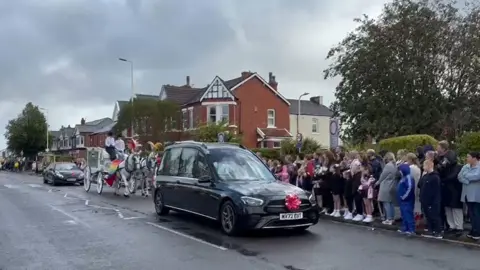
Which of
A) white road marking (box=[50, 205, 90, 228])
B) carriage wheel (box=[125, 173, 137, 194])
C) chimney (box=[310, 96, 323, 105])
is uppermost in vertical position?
chimney (box=[310, 96, 323, 105])

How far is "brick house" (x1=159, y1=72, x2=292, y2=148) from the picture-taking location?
5647 centimetres

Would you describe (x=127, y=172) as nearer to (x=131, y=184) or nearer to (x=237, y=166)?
(x=131, y=184)

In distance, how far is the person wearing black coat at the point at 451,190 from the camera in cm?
1215

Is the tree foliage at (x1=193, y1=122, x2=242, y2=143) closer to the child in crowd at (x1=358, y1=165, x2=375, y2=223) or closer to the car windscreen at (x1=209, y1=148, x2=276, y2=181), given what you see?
the child in crowd at (x1=358, y1=165, x2=375, y2=223)

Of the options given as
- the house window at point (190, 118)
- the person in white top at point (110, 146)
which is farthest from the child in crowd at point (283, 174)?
the house window at point (190, 118)

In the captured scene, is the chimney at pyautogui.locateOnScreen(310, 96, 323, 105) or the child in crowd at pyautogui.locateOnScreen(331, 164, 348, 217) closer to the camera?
the child in crowd at pyautogui.locateOnScreen(331, 164, 348, 217)

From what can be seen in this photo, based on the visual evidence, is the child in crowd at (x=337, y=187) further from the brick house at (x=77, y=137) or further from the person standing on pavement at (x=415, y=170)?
the brick house at (x=77, y=137)

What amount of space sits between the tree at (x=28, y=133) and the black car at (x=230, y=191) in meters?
88.3

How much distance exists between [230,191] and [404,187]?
3.77 meters

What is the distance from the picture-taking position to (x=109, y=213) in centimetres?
1661

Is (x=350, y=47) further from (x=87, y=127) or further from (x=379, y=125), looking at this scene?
(x=87, y=127)

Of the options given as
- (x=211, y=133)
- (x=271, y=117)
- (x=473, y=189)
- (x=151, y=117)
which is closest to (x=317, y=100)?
(x=271, y=117)

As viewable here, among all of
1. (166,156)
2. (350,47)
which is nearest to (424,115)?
(350,47)

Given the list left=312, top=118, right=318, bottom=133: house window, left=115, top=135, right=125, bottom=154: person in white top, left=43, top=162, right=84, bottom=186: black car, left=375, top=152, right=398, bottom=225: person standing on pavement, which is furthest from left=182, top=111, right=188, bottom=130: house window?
left=375, top=152, right=398, bottom=225: person standing on pavement
